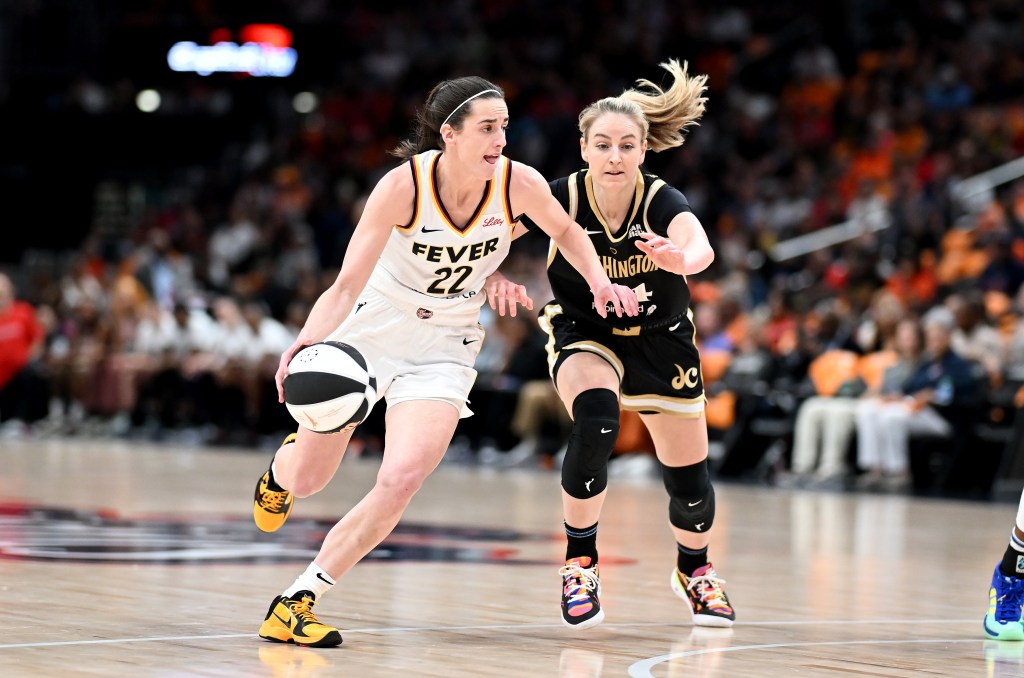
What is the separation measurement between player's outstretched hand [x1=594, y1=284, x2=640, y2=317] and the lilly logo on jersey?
1.29 feet

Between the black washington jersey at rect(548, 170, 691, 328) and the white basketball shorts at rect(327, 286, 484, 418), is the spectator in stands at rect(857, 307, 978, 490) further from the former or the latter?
the white basketball shorts at rect(327, 286, 484, 418)

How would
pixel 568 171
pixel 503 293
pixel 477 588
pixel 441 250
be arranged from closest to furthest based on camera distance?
pixel 441 250, pixel 503 293, pixel 477 588, pixel 568 171

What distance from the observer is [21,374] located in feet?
60.6

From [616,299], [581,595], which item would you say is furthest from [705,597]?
[616,299]

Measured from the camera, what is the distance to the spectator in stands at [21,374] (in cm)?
1636

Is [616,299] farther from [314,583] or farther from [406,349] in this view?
[314,583]

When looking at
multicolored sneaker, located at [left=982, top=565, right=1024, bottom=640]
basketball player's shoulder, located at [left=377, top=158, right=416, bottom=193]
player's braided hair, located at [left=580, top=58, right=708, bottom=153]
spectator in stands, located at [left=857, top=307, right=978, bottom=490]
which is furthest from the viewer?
spectator in stands, located at [left=857, top=307, right=978, bottom=490]

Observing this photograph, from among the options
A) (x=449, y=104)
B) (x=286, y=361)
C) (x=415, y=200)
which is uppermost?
(x=449, y=104)

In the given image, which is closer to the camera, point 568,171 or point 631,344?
point 631,344

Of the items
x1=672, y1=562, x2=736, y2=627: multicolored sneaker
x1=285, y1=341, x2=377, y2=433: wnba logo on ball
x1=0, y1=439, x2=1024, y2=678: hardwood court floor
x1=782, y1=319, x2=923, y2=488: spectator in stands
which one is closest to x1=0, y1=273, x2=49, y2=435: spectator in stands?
x1=0, y1=439, x2=1024, y2=678: hardwood court floor

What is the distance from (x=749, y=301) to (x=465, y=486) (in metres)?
4.41

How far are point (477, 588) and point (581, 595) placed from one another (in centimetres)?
104

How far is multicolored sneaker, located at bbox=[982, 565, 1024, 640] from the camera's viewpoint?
5375mm

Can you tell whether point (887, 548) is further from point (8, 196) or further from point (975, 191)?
point (8, 196)
